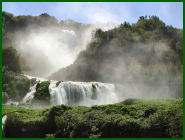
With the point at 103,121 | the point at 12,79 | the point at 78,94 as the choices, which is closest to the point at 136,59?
the point at 78,94

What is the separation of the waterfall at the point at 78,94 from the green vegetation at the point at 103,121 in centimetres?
986

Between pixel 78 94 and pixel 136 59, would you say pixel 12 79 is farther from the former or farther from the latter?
pixel 136 59

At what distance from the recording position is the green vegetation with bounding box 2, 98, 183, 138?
8.16m

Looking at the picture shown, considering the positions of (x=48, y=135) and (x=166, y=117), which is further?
(x=48, y=135)

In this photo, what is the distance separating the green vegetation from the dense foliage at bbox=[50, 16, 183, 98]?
2006 centimetres

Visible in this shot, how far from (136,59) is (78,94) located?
16.5 m

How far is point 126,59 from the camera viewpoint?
34.9 metres

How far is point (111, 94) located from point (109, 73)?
1032cm

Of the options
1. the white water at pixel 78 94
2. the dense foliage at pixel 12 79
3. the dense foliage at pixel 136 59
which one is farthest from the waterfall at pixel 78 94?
the dense foliage at pixel 136 59

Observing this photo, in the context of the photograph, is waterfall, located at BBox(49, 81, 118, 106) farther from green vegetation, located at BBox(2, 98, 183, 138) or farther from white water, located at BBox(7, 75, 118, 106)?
green vegetation, located at BBox(2, 98, 183, 138)

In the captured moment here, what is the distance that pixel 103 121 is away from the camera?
9.37m

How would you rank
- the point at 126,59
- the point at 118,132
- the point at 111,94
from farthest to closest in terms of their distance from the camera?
the point at 126,59 < the point at 111,94 < the point at 118,132

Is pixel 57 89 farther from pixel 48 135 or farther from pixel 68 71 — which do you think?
pixel 68 71

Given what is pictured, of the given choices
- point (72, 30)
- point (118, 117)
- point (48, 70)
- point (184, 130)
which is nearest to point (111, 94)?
point (118, 117)
